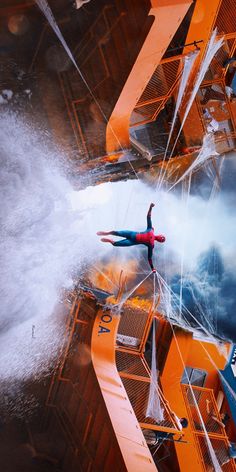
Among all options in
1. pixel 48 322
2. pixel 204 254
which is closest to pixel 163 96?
pixel 204 254

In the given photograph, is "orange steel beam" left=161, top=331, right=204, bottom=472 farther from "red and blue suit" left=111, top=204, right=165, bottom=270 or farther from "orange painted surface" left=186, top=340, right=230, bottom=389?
"red and blue suit" left=111, top=204, right=165, bottom=270

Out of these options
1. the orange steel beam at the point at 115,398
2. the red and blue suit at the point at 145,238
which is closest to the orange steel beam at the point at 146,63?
the red and blue suit at the point at 145,238

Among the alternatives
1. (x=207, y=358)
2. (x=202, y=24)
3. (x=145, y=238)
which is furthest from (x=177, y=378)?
(x=202, y=24)

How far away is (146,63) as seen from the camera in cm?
647

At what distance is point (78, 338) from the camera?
751 cm

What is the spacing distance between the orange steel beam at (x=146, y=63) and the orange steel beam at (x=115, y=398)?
323 cm

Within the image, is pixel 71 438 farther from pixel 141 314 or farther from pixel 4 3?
pixel 4 3

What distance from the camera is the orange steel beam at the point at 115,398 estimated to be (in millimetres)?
5895

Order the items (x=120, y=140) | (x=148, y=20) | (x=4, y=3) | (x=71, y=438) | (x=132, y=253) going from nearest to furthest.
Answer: (x=148, y=20) < (x=4, y=3) < (x=71, y=438) < (x=120, y=140) < (x=132, y=253)

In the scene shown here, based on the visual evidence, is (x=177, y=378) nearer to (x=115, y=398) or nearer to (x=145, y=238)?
(x=115, y=398)

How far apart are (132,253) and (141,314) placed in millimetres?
1504

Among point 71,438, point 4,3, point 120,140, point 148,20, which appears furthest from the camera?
point 120,140

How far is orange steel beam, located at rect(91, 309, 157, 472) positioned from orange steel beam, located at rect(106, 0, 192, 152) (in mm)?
3227

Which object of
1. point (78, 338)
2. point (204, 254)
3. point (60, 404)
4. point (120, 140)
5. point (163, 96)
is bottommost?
point (60, 404)
